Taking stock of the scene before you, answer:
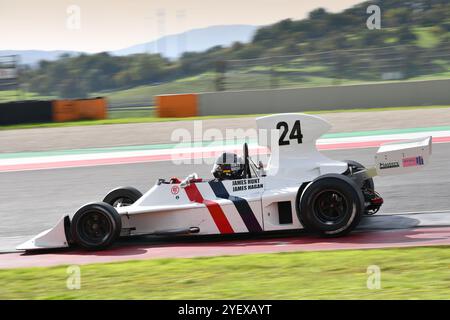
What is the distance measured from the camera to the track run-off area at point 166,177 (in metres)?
8.28

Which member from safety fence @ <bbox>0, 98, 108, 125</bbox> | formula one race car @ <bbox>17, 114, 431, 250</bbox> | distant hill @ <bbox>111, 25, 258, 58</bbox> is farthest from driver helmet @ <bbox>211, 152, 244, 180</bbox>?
distant hill @ <bbox>111, 25, 258, 58</bbox>

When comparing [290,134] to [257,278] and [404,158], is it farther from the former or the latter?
[257,278]

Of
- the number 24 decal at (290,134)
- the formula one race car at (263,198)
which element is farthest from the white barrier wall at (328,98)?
the number 24 decal at (290,134)

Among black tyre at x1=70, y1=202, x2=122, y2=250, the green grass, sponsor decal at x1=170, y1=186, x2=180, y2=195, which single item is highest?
sponsor decal at x1=170, y1=186, x2=180, y2=195

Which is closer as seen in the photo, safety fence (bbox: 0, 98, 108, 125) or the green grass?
the green grass

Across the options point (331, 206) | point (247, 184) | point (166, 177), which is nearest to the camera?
point (331, 206)

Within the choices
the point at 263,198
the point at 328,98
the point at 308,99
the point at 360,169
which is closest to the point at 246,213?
the point at 263,198

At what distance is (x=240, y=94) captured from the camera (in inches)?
982

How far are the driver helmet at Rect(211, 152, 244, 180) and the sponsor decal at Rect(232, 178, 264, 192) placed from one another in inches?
6.5

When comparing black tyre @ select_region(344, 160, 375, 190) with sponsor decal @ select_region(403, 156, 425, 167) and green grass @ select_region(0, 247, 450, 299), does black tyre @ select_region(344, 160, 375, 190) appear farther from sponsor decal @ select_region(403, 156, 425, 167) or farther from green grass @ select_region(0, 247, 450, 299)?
green grass @ select_region(0, 247, 450, 299)

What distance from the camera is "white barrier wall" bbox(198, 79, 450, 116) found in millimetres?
23656

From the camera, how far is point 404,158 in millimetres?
8320

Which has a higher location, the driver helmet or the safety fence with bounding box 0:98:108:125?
the safety fence with bounding box 0:98:108:125

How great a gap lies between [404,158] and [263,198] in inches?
64.1
